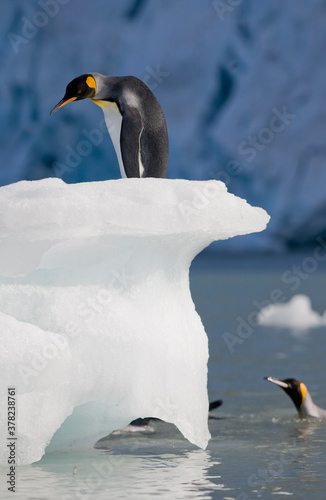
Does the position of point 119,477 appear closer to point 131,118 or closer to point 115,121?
point 131,118

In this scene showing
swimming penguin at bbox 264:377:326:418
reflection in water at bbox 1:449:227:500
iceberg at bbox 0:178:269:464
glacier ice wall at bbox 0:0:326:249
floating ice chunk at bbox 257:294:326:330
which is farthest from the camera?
glacier ice wall at bbox 0:0:326:249

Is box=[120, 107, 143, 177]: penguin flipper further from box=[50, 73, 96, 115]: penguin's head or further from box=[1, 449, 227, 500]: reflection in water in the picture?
box=[1, 449, 227, 500]: reflection in water

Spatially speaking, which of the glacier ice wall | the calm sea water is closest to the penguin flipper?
the calm sea water

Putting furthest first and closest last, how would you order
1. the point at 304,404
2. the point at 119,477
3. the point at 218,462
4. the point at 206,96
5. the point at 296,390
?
1. the point at 206,96
2. the point at 296,390
3. the point at 304,404
4. the point at 218,462
5. the point at 119,477

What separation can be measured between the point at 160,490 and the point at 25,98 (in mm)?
24879

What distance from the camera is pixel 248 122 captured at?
26984 mm

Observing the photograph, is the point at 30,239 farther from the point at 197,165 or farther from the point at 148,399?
the point at 197,165

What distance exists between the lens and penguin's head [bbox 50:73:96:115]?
18.5 ft

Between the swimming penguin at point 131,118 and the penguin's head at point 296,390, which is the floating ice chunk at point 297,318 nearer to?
the penguin's head at point 296,390

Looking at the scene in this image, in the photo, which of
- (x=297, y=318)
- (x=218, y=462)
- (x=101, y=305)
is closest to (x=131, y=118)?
(x=101, y=305)

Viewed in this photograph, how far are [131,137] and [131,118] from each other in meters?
0.12

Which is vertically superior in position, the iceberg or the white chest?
the white chest

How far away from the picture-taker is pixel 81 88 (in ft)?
18.6

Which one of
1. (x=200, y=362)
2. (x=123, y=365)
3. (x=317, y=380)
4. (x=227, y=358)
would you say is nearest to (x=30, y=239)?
(x=123, y=365)
